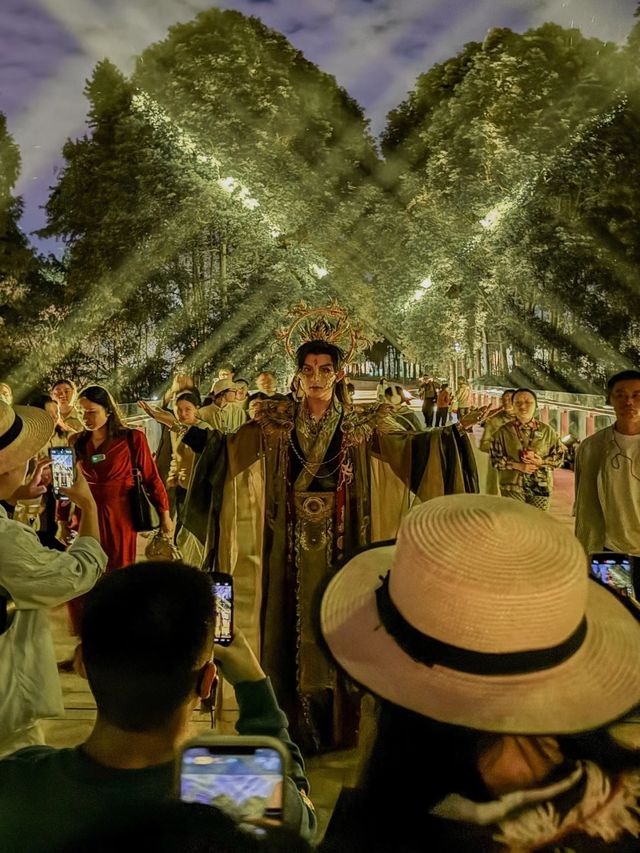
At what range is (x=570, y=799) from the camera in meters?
1.21

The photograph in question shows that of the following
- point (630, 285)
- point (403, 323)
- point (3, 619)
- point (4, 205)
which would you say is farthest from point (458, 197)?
point (3, 619)

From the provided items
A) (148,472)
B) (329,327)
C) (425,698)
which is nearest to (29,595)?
(425,698)

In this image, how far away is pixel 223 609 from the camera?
2311 mm

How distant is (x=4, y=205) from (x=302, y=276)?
1150 cm

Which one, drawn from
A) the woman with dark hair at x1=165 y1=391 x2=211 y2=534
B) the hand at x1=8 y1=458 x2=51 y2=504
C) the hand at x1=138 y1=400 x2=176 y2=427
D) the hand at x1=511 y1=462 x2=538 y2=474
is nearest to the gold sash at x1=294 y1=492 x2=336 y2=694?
the hand at x1=138 y1=400 x2=176 y2=427

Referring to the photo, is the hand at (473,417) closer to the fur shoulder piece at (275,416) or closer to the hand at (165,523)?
the fur shoulder piece at (275,416)

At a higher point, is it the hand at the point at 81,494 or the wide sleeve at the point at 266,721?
the hand at the point at 81,494

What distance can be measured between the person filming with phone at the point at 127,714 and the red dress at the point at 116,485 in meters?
4.00

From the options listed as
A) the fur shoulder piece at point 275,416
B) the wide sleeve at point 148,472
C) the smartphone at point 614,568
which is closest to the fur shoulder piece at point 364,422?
the fur shoulder piece at point 275,416

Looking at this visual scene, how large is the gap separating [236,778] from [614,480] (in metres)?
3.77

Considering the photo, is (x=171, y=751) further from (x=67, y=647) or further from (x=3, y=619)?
(x=67, y=647)

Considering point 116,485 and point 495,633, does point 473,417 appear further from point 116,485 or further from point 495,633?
point 495,633

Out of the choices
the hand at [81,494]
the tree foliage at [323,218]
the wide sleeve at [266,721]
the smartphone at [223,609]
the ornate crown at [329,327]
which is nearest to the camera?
the wide sleeve at [266,721]

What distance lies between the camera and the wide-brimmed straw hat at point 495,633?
1.23 meters
